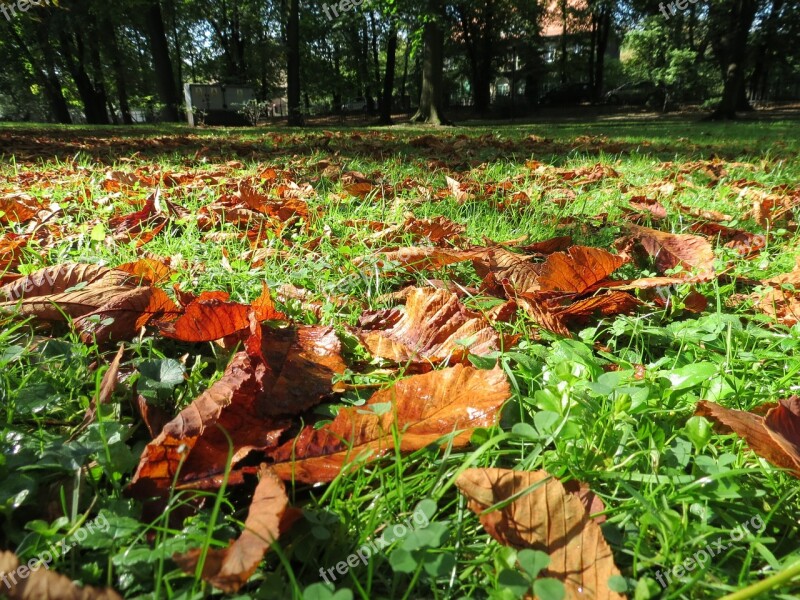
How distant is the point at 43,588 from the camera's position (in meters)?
0.53

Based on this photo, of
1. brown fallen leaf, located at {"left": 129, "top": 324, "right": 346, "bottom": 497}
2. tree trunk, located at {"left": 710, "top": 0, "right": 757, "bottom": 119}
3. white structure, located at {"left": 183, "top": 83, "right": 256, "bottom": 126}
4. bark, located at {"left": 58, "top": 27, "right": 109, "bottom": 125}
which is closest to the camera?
brown fallen leaf, located at {"left": 129, "top": 324, "right": 346, "bottom": 497}

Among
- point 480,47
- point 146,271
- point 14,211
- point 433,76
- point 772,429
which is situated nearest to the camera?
point 772,429

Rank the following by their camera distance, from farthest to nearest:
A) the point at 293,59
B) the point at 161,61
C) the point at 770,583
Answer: the point at 293,59, the point at 161,61, the point at 770,583

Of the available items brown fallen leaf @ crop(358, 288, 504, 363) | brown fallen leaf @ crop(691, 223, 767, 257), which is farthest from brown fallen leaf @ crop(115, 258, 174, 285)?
brown fallen leaf @ crop(691, 223, 767, 257)

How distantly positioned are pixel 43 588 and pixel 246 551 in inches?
8.4

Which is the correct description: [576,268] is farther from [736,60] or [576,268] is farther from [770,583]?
[736,60]

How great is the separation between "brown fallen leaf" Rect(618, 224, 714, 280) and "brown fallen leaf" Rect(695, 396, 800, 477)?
791 mm

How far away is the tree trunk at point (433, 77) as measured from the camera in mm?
16359

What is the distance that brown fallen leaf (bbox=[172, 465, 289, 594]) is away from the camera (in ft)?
2.03

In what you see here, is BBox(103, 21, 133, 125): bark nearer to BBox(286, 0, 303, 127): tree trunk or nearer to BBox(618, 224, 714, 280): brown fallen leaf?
BBox(286, 0, 303, 127): tree trunk

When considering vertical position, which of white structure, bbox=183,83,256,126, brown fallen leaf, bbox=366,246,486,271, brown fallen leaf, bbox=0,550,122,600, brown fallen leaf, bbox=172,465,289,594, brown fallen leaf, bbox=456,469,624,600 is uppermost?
white structure, bbox=183,83,256,126

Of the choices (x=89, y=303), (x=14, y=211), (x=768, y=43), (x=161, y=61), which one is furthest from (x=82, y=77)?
(x=768, y=43)

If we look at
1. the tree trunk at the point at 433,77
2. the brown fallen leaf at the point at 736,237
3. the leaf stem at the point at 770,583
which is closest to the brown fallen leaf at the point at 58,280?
the leaf stem at the point at 770,583

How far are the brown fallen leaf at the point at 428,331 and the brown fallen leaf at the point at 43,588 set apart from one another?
2.47 feet
